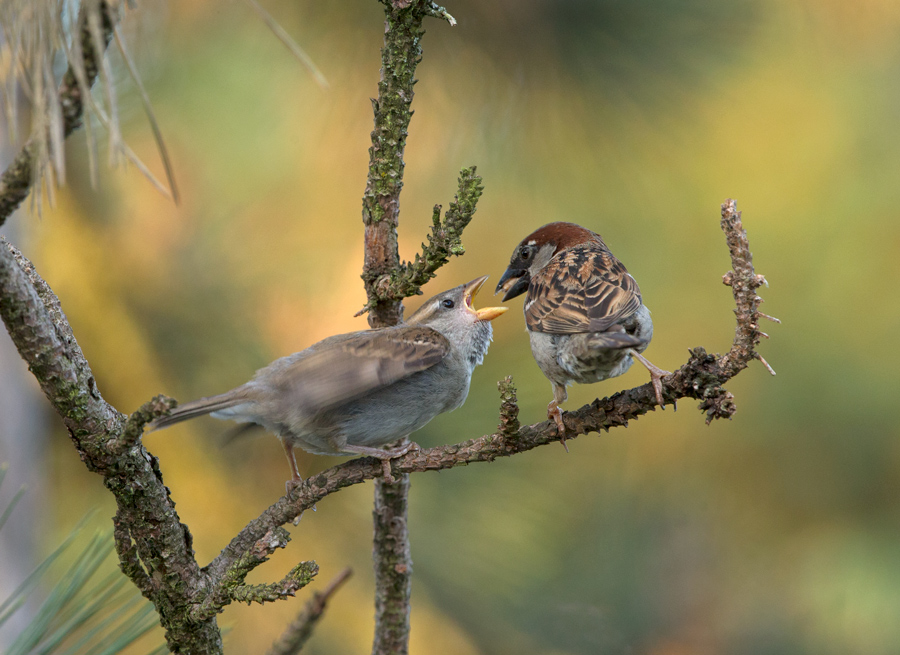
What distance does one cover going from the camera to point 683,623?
428 cm

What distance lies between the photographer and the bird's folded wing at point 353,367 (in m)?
3.04

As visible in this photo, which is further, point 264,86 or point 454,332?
point 264,86

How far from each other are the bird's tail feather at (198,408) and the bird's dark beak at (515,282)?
172cm

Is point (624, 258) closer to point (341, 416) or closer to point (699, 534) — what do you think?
point (699, 534)

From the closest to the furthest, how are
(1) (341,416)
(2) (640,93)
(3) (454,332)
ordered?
(1) (341,416) < (3) (454,332) < (2) (640,93)

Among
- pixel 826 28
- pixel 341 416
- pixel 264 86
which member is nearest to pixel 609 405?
pixel 341 416

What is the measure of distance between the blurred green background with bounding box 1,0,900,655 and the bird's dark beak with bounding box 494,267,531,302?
0.36m

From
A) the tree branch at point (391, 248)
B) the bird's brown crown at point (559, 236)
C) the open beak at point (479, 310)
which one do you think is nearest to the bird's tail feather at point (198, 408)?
the tree branch at point (391, 248)

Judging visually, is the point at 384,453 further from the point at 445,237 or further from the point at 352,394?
the point at 445,237

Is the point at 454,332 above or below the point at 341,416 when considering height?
above

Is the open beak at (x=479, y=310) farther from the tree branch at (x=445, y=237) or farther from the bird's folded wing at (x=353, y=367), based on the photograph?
the tree branch at (x=445, y=237)

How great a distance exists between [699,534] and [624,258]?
2236 millimetres

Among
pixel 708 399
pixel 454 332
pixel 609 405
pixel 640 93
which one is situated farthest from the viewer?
pixel 640 93

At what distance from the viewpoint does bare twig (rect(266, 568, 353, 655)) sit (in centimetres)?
198
